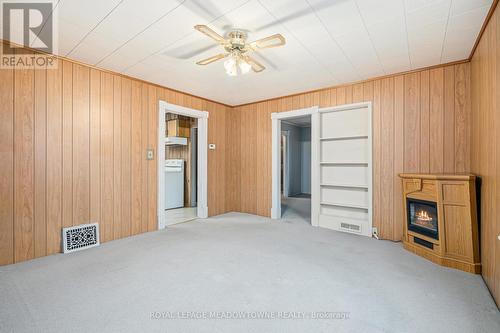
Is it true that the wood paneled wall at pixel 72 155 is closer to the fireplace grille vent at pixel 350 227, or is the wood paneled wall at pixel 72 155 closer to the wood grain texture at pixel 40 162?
the wood grain texture at pixel 40 162

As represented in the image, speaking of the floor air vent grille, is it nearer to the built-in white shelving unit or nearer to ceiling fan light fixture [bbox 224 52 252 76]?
ceiling fan light fixture [bbox 224 52 252 76]

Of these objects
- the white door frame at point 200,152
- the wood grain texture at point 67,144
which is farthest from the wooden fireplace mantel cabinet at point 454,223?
Result: the wood grain texture at point 67,144

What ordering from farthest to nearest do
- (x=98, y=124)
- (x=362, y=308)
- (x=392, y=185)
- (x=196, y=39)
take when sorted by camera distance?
(x=392, y=185) < (x=98, y=124) < (x=196, y=39) < (x=362, y=308)

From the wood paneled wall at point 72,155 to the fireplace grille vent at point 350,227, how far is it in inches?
124

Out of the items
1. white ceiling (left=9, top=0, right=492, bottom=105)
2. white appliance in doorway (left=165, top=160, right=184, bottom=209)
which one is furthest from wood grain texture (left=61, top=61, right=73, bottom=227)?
white appliance in doorway (left=165, top=160, right=184, bottom=209)

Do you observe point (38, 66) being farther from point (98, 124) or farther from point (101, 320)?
point (101, 320)

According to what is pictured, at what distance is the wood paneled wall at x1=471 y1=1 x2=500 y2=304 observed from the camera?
1.83 m

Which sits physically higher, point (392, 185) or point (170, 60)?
point (170, 60)

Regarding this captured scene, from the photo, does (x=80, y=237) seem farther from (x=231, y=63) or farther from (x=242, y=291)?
(x=231, y=63)

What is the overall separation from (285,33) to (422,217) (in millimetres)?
2637

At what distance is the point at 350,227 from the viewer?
376 centimetres

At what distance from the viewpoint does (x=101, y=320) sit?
5.31 ft

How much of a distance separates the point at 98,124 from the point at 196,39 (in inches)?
74.7

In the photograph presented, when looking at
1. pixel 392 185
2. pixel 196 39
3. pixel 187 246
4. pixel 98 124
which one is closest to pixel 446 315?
pixel 392 185
